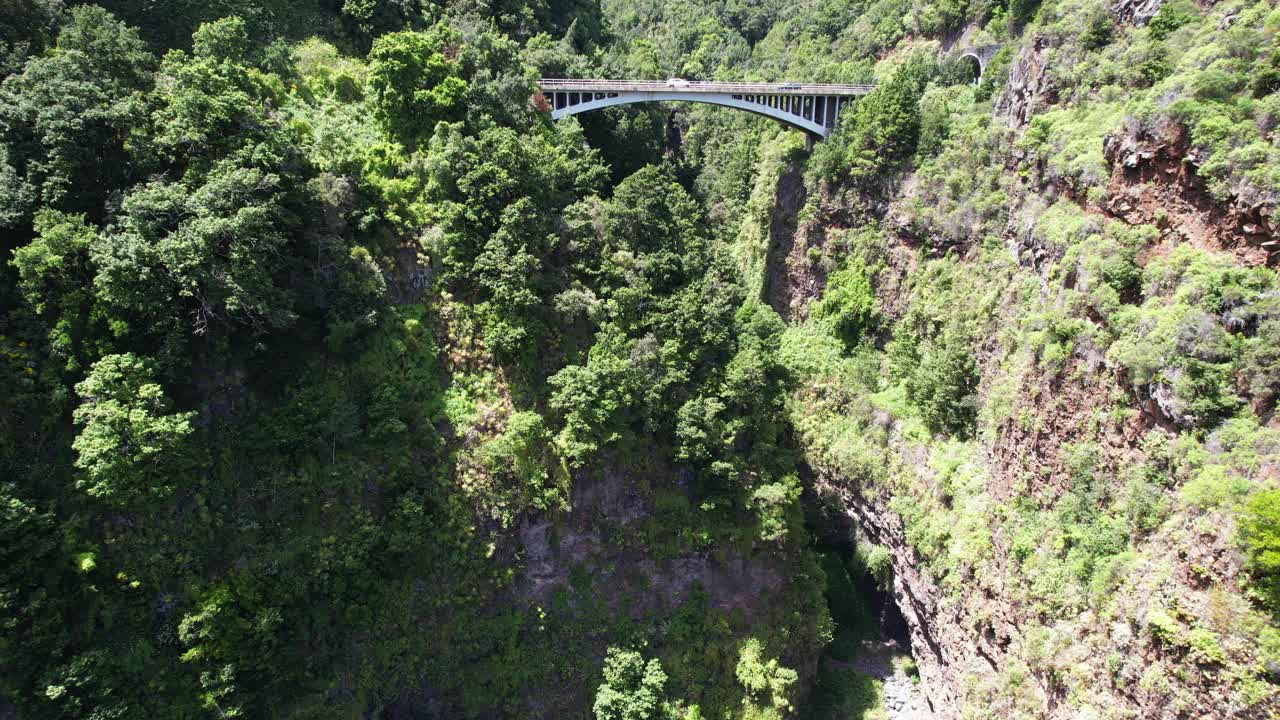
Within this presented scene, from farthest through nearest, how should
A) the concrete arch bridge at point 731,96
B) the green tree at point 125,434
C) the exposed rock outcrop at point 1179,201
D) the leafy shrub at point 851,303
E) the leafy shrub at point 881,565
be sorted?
the concrete arch bridge at point 731,96 < the leafy shrub at point 851,303 < the leafy shrub at point 881,565 < the green tree at point 125,434 < the exposed rock outcrop at point 1179,201

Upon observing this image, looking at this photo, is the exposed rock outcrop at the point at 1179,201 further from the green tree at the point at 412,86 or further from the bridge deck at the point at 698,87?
the green tree at the point at 412,86

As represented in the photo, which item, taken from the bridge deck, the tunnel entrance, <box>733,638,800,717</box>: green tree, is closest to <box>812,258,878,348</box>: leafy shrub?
the bridge deck

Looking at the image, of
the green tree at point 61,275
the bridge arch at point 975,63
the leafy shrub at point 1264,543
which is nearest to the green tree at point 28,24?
the green tree at point 61,275

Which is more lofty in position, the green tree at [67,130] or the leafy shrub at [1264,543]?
the green tree at [67,130]

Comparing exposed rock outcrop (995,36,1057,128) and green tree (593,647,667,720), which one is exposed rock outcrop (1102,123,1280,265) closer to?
exposed rock outcrop (995,36,1057,128)

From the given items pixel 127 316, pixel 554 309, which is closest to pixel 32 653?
pixel 127 316

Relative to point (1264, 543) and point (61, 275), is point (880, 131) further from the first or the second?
point (61, 275)

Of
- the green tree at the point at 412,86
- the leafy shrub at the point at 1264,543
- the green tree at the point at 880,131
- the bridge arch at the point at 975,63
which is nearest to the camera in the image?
the leafy shrub at the point at 1264,543

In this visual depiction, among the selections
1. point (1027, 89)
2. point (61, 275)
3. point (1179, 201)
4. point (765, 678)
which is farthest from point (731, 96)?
point (61, 275)
